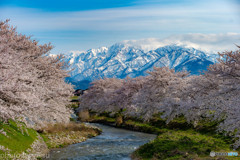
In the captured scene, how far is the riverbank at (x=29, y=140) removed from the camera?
707 inches

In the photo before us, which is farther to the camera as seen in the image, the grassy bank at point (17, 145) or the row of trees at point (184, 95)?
the row of trees at point (184, 95)

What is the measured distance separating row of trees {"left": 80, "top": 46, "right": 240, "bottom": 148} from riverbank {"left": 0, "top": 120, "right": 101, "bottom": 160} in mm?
14811

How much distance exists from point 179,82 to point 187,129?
958 centimetres

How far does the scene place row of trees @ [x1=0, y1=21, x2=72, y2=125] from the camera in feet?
41.3

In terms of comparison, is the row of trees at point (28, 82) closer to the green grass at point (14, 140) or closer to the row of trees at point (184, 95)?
the green grass at point (14, 140)

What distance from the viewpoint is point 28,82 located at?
17016mm

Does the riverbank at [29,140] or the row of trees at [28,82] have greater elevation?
the row of trees at [28,82]

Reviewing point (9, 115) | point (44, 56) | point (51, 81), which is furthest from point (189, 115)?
point (9, 115)

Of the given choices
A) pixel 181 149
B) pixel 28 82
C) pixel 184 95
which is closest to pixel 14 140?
pixel 28 82

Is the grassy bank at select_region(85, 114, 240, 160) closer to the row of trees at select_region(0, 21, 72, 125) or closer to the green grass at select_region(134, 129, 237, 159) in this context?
the green grass at select_region(134, 129, 237, 159)

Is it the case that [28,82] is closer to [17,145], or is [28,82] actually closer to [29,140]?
[17,145]

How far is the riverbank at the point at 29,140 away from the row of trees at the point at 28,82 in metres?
1.75

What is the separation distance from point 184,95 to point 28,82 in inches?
996

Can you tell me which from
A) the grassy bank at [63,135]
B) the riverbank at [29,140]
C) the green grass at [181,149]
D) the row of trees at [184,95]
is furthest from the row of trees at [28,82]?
the row of trees at [184,95]
